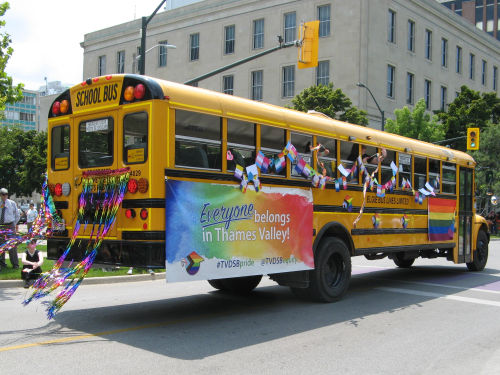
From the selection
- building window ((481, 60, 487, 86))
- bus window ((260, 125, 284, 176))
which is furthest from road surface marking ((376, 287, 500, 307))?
building window ((481, 60, 487, 86))

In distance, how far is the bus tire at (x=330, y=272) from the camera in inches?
334

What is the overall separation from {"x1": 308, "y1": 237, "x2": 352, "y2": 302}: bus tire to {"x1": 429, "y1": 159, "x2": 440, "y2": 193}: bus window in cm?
345

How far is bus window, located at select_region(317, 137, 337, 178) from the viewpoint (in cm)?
858

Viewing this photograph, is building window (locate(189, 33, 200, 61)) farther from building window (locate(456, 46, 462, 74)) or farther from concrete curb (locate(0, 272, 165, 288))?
concrete curb (locate(0, 272, 165, 288))

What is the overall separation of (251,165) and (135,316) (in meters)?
2.62

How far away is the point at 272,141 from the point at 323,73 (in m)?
33.9

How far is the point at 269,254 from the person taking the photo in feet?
24.5

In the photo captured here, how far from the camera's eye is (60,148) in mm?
7645

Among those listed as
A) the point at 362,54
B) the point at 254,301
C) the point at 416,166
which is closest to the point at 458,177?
the point at 416,166

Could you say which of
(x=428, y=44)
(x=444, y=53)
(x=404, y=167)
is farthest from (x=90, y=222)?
(x=444, y=53)

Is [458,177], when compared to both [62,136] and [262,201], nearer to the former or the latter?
[262,201]

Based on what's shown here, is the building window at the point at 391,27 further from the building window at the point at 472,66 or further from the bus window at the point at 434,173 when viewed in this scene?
the bus window at the point at 434,173

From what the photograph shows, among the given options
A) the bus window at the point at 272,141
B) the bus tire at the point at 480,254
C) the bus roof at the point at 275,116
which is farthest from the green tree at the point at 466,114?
the bus window at the point at 272,141

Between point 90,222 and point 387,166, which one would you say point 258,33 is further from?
point 90,222
